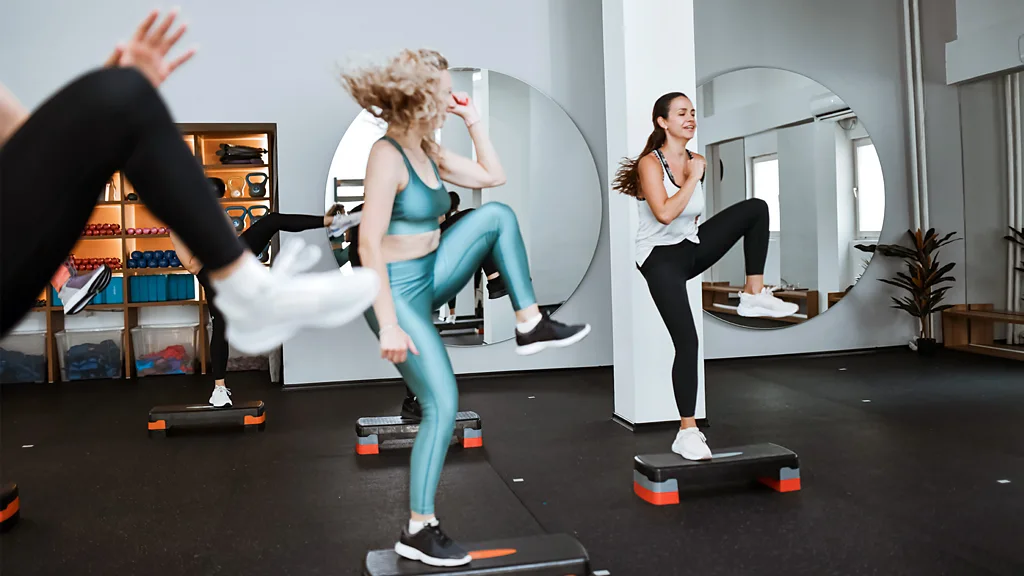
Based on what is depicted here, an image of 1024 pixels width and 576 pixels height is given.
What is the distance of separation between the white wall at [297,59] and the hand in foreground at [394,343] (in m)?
4.15

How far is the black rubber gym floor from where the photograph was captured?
2.76 meters

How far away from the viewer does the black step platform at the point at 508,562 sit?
238cm

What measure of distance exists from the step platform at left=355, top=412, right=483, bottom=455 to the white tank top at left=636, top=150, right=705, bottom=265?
4.56 feet

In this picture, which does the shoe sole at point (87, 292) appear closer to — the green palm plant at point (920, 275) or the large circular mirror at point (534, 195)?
the large circular mirror at point (534, 195)

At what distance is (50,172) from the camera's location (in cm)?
114

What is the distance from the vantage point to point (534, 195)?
650 cm

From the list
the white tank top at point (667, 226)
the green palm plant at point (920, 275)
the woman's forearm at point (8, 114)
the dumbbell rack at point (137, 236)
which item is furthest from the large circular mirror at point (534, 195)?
the woman's forearm at point (8, 114)

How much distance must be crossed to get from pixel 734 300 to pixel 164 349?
4.91 meters

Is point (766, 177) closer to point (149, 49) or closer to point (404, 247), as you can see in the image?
point (404, 247)

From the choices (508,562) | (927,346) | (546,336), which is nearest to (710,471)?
(508,562)

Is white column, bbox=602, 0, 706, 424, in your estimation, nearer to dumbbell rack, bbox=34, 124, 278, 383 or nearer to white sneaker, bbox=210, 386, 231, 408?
white sneaker, bbox=210, 386, 231, 408

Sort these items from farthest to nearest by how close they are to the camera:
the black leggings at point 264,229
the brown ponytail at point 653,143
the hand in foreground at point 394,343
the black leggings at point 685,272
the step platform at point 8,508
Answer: the black leggings at point 264,229
the brown ponytail at point 653,143
the black leggings at point 685,272
the step platform at point 8,508
the hand in foreground at point 394,343

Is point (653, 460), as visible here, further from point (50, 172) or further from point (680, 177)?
point (50, 172)

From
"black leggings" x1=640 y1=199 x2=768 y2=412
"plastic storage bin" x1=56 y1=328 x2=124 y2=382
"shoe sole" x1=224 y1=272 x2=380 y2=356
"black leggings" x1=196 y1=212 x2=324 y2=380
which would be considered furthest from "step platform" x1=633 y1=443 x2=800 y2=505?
"plastic storage bin" x1=56 y1=328 x2=124 y2=382
